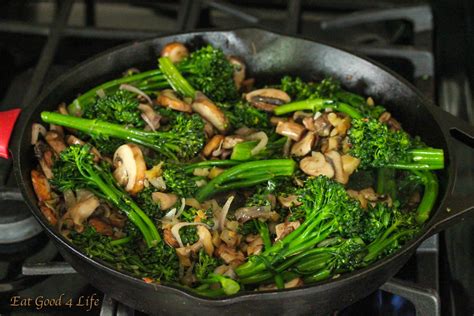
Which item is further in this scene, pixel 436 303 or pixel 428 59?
pixel 428 59

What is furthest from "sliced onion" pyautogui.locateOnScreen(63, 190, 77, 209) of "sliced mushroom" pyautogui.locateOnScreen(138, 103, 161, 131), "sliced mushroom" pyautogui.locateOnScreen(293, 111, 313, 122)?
"sliced mushroom" pyautogui.locateOnScreen(293, 111, 313, 122)

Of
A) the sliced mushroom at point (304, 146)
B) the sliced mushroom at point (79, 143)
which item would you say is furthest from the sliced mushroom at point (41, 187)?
the sliced mushroom at point (304, 146)

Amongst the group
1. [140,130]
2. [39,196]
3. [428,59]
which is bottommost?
[39,196]

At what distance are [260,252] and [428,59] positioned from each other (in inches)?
Answer: 35.8

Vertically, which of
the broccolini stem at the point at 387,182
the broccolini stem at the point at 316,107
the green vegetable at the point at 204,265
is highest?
the broccolini stem at the point at 316,107

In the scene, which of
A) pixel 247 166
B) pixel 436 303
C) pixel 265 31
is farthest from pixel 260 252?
pixel 265 31

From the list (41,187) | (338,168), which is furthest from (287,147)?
(41,187)

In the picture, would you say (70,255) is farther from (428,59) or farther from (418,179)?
(428,59)

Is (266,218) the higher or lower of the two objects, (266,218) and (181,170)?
the lower

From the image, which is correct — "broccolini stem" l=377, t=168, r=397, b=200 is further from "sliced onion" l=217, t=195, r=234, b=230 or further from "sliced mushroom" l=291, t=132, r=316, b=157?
"sliced onion" l=217, t=195, r=234, b=230

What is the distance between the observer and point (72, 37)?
86.8 inches

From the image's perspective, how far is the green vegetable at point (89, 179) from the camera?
157 cm

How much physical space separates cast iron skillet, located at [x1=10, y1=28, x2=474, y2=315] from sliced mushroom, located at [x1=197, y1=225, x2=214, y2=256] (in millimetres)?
169

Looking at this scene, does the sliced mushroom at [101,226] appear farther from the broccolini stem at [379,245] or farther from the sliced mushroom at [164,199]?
the broccolini stem at [379,245]
